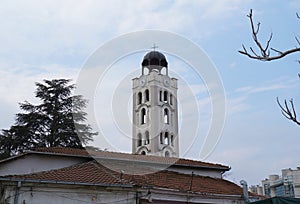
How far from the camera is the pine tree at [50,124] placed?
24.2 m

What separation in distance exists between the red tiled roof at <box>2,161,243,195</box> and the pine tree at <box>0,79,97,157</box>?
40.4ft

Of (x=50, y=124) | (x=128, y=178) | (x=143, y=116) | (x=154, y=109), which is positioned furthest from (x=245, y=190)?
(x=143, y=116)

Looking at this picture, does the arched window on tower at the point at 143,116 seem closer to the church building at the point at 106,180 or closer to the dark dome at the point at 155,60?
the dark dome at the point at 155,60

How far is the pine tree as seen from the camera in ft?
79.4

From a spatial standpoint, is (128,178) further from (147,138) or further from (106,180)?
(147,138)

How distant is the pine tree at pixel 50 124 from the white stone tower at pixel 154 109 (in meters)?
19.6

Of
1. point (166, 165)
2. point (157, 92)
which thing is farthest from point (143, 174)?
point (157, 92)

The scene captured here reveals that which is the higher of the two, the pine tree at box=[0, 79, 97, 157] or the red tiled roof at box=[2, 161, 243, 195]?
the pine tree at box=[0, 79, 97, 157]

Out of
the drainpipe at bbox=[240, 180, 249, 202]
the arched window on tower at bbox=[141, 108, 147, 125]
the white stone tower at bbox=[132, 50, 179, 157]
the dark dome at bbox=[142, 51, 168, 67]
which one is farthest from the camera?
the dark dome at bbox=[142, 51, 168, 67]

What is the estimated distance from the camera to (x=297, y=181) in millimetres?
25359

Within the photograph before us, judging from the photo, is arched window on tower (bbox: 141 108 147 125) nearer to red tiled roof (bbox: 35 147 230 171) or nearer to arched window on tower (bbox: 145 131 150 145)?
arched window on tower (bbox: 145 131 150 145)

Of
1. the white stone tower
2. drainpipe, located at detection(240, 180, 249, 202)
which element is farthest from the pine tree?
the white stone tower

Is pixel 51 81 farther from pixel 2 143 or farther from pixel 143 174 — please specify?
pixel 143 174

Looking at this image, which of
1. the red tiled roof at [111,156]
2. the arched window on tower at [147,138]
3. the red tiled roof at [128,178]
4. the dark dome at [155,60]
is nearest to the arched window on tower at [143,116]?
the arched window on tower at [147,138]
